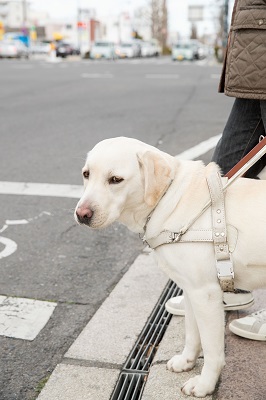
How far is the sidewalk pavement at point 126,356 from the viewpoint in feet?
8.33

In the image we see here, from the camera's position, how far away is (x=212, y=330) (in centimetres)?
240

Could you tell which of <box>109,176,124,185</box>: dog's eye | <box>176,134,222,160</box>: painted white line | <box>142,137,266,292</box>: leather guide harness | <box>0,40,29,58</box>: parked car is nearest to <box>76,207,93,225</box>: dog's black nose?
<box>109,176,124,185</box>: dog's eye

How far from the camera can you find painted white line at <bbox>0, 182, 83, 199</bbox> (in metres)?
5.44

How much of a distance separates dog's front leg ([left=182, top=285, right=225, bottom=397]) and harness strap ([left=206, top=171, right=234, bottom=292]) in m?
0.07

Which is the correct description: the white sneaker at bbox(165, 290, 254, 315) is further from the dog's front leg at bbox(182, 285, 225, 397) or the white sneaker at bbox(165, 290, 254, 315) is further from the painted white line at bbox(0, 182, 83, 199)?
the painted white line at bbox(0, 182, 83, 199)

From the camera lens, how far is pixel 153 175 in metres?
2.38

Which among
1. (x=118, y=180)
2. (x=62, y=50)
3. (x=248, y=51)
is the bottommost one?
(x=62, y=50)

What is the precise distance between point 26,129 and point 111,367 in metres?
6.87

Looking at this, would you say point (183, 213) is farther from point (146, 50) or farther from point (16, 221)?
point (146, 50)

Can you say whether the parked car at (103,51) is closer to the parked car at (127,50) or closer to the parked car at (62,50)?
the parked car at (127,50)

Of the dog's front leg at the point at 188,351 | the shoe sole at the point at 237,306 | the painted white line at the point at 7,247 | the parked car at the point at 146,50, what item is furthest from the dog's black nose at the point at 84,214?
the parked car at the point at 146,50

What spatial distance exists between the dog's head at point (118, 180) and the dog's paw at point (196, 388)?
0.78 m

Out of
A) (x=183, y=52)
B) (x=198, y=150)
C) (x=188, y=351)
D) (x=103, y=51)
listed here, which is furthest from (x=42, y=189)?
(x=103, y=51)

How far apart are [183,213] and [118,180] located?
30 cm
